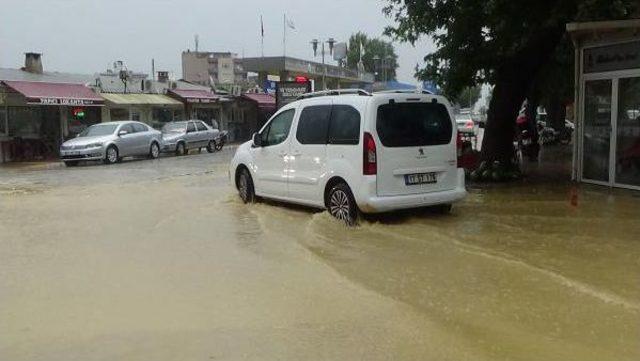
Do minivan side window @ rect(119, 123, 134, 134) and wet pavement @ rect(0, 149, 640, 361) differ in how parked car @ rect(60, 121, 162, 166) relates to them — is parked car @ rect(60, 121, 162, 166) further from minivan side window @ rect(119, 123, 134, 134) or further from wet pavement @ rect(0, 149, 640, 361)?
wet pavement @ rect(0, 149, 640, 361)

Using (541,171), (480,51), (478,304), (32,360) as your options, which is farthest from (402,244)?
(541,171)

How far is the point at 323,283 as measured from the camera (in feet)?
21.6

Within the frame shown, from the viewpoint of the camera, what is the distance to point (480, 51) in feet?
46.6

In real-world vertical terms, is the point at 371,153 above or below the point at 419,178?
above

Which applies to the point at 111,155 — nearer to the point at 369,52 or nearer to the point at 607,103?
the point at 607,103

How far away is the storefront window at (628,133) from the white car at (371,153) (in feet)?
14.1

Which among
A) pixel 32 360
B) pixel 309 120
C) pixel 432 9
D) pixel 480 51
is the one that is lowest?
pixel 32 360

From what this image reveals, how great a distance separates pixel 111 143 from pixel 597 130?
17131 mm

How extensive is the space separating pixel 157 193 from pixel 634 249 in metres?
9.32

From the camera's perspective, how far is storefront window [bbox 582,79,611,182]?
1292 cm

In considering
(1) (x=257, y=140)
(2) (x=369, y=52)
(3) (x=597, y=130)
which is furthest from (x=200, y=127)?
(2) (x=369, y=52)

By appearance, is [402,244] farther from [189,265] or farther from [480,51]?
[480,51]

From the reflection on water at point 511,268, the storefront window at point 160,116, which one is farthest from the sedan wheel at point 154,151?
the reflection on water at point 511,268

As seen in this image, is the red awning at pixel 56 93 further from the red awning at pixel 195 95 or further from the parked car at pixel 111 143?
the red awning at pixel 195 95
